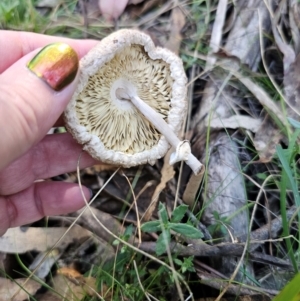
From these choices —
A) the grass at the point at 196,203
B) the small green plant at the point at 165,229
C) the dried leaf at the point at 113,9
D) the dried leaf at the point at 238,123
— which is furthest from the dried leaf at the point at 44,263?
the dried leaf at the point at 113,9

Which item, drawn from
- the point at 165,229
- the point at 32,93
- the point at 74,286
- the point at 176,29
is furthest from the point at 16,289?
the point at 176,29

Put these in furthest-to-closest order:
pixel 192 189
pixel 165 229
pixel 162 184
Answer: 1. pixel 162 184
2. pixel 192 189
3. pixel 165 229

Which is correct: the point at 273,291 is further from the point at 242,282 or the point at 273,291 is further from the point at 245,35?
the point at 245,35

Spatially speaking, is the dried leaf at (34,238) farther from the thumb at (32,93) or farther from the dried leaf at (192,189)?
the thumb at (32,93)

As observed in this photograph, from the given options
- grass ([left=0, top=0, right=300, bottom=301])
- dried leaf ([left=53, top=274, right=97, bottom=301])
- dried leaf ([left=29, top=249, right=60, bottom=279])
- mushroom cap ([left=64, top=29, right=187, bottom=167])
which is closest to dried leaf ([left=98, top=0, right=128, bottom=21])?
grass ([left=0, top=0, right=300, bottom=301])

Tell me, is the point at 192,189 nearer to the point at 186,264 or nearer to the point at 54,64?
the point at 186,264

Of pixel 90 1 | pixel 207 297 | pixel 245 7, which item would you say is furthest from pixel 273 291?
pixel 90 1

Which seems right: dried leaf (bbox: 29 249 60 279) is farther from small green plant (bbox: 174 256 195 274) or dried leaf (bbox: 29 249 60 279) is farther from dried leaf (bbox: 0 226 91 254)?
small green plant (bbox: 174 256 195 274)
